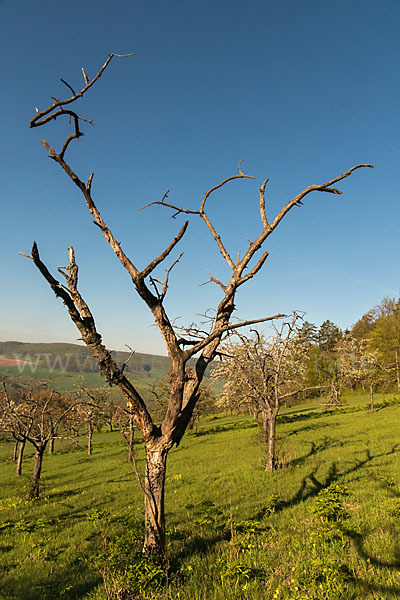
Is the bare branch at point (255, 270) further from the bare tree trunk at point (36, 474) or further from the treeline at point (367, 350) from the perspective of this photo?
the treeline at point (367, 350)

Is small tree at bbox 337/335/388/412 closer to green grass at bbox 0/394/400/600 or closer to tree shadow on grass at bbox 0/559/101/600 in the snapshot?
green grass at bbox 0/394/400/600

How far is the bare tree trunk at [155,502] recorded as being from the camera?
5410 mm

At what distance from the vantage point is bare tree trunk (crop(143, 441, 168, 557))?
17.7 ft

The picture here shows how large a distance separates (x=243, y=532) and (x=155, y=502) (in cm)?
342

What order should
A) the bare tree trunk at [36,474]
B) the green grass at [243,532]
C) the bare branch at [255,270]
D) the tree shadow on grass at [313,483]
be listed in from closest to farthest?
1. the green grass at [243,532]
2. the bare branch at [255,270]
3. the tree shadow on grass at [313,483]
4. the bare tree trunk at [36,474]

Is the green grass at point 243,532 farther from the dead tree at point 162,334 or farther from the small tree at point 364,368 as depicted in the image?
the small tree at point 364,368

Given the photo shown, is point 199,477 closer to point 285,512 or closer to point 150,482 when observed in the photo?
point 285,512

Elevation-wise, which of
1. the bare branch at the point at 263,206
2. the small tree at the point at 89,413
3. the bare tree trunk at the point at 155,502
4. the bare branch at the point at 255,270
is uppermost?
the bare branch at the point at 263,206

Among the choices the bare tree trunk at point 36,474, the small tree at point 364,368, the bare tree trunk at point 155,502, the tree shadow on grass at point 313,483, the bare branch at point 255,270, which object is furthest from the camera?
the small tree at point 364,368

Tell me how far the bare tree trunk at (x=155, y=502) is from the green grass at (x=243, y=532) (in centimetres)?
52

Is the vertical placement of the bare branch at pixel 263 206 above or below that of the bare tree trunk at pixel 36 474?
above

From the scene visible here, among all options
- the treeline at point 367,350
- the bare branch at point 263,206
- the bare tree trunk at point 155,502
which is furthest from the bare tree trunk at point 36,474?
the treeline at point 367,350

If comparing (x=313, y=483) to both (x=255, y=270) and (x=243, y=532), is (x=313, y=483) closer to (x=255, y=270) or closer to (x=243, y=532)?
(x=243, y=532)

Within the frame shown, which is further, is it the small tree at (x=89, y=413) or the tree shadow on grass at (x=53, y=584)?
the small tree at (x=89, y=413)
